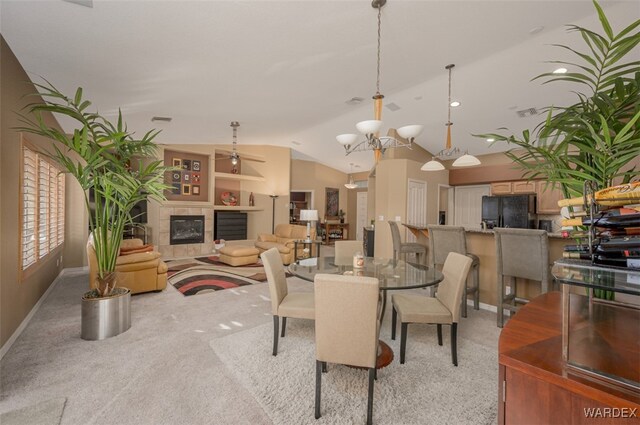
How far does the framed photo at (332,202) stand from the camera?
10539 millimetres

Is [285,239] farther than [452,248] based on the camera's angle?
Yes

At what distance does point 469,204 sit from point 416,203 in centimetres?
195

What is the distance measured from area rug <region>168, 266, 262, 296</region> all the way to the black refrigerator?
5355 mm

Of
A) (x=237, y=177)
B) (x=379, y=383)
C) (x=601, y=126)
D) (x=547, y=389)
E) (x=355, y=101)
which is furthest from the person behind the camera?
(x=237, y=177)

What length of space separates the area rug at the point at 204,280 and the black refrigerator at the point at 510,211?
17.6ft

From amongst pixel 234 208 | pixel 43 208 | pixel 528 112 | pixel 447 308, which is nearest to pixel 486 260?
pixel 447 308

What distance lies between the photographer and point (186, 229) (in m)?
7.19

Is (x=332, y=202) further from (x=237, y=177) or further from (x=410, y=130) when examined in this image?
(x=410, y=130)

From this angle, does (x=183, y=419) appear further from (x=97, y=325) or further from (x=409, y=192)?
(x=409, y=192)

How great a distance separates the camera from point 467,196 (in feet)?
24.4

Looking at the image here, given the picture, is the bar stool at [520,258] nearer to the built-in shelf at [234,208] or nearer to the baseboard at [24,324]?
the baseboard at [24,324]

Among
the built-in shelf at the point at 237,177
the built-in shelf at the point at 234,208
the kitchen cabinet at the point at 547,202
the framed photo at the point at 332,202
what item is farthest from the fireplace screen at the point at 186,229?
the kitchen cabinet at the point at 547,202

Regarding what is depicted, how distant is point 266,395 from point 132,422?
786mm

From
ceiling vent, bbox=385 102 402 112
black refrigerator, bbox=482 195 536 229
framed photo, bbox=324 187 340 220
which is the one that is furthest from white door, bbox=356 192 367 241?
ceiling vent, bbox=385 102 402 112
